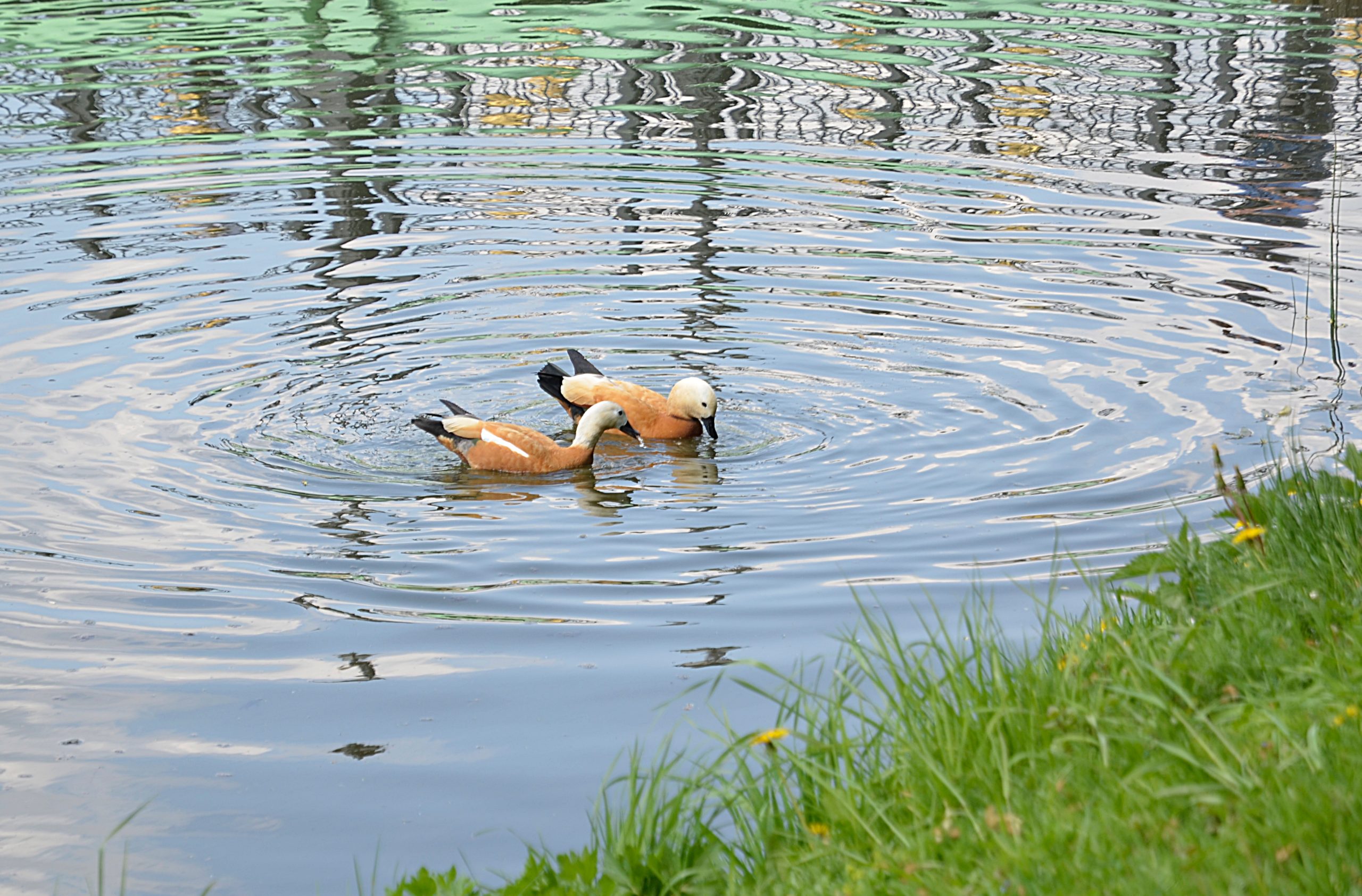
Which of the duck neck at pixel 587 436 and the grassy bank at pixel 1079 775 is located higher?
the grassy bank at pixel 1079 775

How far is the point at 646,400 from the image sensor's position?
915 centimetres

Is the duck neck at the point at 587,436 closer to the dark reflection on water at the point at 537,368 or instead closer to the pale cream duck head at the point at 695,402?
the dark reflection on water at the point at 537,368

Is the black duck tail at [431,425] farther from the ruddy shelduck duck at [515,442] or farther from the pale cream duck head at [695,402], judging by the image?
the pale cream duck head at [695,402]

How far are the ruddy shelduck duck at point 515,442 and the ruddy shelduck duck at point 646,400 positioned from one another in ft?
0.71

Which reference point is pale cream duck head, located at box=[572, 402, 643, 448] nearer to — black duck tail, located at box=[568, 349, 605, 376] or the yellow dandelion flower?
black duck tail, located at box=[568, 349, 605, 376]

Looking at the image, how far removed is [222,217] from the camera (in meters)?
13.3

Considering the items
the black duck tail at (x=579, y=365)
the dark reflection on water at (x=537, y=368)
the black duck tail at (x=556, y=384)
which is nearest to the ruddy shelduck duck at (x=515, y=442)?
the dark reflection on water at (x=537, y=368)

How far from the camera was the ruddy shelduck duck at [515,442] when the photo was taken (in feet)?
27.7

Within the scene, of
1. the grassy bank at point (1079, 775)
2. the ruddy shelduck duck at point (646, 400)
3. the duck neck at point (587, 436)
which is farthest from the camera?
the ruddy shelduck duck at point (646, 400)

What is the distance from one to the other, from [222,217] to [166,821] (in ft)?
31.0

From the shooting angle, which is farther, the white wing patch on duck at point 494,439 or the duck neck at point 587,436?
the duck neck at point 587,436

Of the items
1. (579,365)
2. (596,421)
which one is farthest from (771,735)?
(579,365)

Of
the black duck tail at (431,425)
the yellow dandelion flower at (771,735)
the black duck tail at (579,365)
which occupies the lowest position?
the black duck tail at (431,425)

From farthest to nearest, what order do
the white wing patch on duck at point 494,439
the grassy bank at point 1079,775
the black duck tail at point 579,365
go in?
the black duck tail at point 579,365 < the white wing patch on duck at point 494,439 < the grassy bank at point 1079,775
